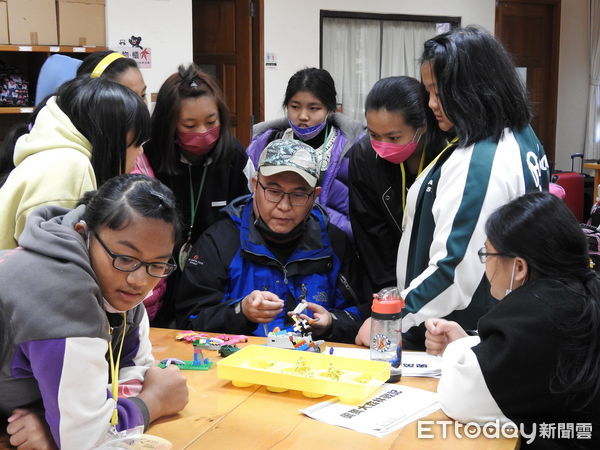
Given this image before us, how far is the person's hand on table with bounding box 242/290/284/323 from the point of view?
2.37 m

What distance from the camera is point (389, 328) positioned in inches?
79.8

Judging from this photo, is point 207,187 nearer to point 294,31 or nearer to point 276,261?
point 276,261

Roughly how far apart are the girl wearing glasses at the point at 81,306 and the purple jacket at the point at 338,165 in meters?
1.49

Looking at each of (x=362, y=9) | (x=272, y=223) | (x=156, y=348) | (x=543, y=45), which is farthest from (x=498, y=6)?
(x=156, y=348)

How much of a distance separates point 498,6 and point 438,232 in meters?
7.71

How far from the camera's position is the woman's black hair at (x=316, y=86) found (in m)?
3.55

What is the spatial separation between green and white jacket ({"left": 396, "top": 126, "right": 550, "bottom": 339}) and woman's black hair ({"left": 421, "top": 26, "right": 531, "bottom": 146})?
1.8 inches

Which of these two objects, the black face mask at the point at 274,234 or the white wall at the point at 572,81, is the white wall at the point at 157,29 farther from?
the white wall at the point at 572,81

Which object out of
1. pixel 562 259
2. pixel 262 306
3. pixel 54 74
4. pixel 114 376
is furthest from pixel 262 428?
pixel 54 74

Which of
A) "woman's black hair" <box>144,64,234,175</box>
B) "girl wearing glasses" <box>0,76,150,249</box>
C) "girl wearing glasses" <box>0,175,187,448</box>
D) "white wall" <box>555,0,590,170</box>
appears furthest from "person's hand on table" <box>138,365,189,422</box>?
"white wall" <box>555,0,590,170</box>

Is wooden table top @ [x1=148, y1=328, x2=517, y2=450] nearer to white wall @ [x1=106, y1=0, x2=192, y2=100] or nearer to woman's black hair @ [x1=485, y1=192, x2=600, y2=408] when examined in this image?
woman's black hair @ [x1=485, y1=192, x2=600, y2=408]

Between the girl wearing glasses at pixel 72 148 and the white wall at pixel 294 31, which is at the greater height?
the white wall at pixel 294 31

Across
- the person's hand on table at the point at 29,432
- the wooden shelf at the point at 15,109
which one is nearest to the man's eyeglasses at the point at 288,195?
the person's hand on table at the point at 29,432

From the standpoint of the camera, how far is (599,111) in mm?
10109
